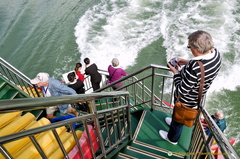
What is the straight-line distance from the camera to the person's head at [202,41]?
220 cm

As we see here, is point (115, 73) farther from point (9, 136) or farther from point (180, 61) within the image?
point (9, 136)

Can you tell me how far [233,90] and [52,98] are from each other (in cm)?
1081

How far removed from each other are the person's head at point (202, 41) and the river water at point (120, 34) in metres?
8.18

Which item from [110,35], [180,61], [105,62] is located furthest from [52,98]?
[110,35]

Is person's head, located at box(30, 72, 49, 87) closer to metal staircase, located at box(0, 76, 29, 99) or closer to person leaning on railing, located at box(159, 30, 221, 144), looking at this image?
metal staircase, located at box(0, 76, 29, 99)

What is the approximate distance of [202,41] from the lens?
7.22 feet

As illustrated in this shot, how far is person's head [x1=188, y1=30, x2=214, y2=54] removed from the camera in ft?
7.21

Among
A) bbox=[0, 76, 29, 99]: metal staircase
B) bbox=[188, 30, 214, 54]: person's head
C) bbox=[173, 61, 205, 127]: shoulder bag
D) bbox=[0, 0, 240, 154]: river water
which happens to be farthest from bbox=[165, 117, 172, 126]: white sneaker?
bbox=[0, 0, 240, 154]: river water

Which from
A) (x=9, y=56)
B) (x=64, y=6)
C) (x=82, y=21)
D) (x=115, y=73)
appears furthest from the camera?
(x=64, y=6)

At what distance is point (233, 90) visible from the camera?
395 inches

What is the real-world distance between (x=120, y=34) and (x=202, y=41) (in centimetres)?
1245

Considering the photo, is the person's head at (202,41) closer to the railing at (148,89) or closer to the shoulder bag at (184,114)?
the shoulder bag at (184,114)

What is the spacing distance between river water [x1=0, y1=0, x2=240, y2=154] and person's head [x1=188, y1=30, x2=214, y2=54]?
818 centimetres

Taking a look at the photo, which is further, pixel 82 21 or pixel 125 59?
pixel 82 21
